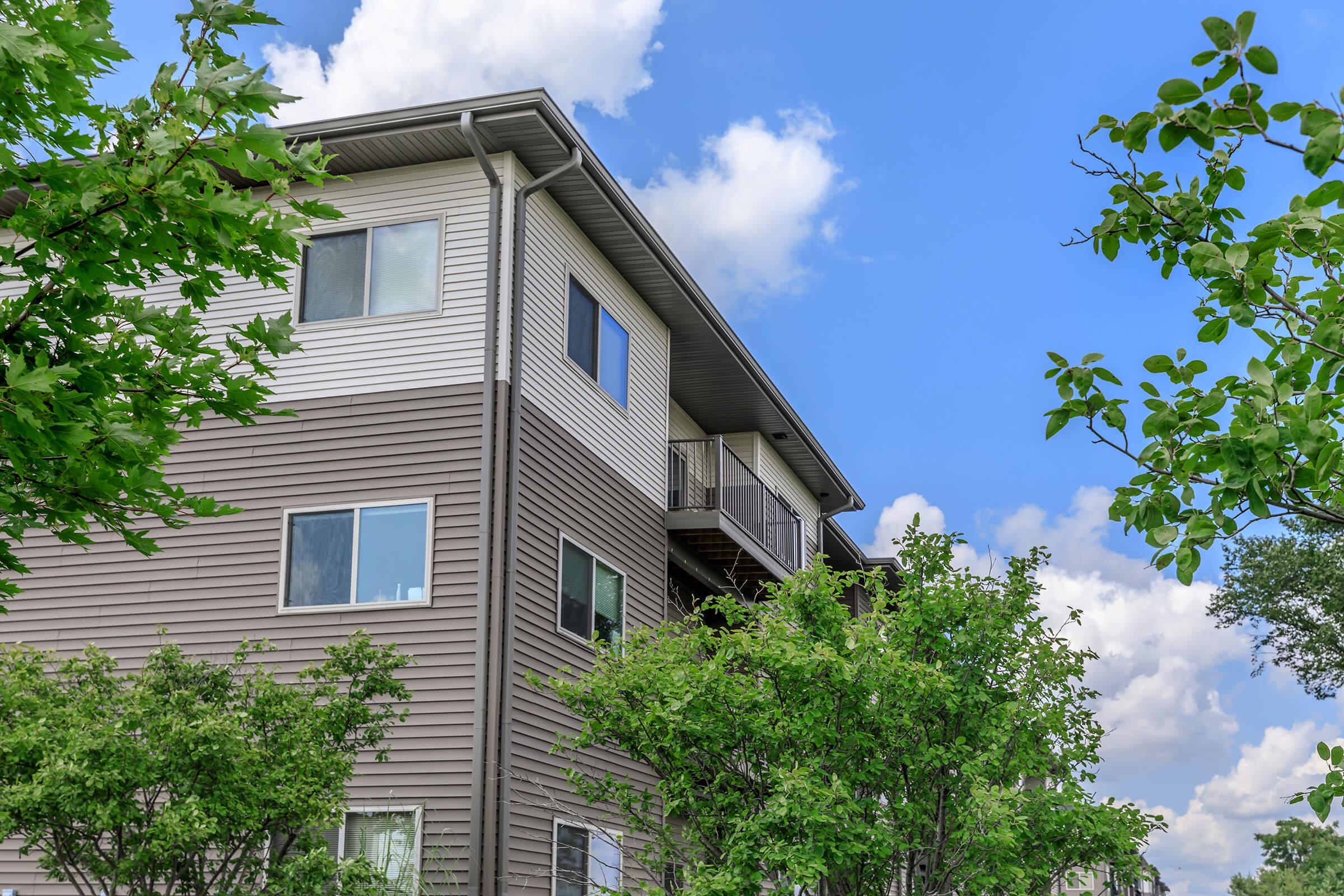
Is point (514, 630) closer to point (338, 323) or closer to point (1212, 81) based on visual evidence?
point (338, 323)

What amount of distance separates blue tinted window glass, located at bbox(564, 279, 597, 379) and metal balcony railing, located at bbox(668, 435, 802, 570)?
2.28m

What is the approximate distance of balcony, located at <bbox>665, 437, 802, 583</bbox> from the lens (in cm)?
1672

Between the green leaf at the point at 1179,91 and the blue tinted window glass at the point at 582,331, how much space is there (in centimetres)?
1066

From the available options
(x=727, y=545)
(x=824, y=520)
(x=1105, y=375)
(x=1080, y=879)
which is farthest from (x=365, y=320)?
(x=824, y=520)

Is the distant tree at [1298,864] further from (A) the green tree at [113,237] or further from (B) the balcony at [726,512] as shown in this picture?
(A) the green tree at [113,237]

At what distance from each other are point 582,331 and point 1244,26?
1139 cm

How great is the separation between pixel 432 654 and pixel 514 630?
0.83 metres

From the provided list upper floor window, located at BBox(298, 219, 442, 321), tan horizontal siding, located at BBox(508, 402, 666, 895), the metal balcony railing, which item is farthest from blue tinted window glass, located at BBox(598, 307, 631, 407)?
upper floor window, located at BBox(298, 219, 442, 321)

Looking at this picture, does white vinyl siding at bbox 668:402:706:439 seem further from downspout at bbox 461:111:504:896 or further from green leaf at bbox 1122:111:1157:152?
green leaf at bbox 1122:111:1157:152

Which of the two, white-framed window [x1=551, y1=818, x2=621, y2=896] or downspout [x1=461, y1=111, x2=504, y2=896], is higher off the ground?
downspout [x1=461, y1=111, x2=504, y2=896]

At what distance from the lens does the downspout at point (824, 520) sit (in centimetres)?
2522

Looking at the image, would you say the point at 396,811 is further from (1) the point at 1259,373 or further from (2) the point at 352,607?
(1) the point at 1259,373

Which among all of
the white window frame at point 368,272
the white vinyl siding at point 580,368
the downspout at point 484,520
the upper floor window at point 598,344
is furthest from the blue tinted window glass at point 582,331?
the white window frame at point 368,272

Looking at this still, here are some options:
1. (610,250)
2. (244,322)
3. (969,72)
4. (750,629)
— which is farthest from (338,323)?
(969,72)
